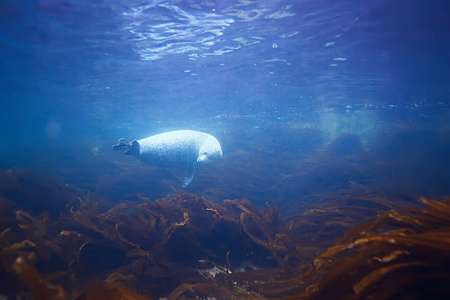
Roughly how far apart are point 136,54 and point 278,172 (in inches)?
435

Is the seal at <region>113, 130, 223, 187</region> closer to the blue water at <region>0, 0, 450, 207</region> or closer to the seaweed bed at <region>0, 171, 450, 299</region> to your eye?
the blue water at <region>0, 0, 450, 207</region>

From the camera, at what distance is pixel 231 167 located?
10875 mm

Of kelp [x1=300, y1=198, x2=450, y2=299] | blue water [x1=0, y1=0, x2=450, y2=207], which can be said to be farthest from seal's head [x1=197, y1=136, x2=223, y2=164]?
kelp [x1=300, y1=198, x2=450, y2=299]

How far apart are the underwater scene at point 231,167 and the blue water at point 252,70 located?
0.12 metres

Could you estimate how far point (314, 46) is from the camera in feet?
36.8

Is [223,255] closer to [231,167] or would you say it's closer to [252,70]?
[231,167]

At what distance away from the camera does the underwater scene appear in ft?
6.79

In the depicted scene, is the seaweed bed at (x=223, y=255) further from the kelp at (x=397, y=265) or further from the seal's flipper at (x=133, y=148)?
the seal's flipper at (x=133, y=148)

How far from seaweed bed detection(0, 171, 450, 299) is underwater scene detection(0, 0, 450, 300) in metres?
0.02

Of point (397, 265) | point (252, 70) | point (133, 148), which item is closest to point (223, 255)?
point (397, 265)

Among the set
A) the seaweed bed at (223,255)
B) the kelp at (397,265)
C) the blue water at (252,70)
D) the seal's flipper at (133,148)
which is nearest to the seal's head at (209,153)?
the seaweed bed at (223,255)

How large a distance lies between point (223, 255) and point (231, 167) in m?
7.55

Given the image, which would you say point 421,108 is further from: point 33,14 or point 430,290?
point 33,14

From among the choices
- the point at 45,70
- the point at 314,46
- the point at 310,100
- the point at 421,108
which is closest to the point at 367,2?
the point at 314,46
